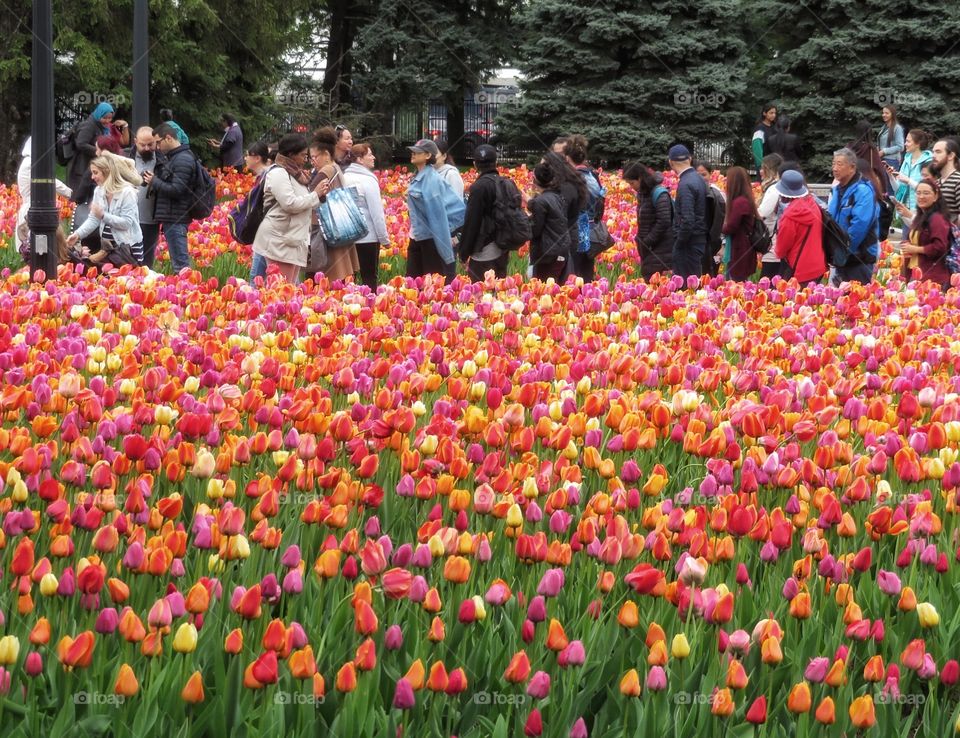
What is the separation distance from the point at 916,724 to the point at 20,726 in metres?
2.12

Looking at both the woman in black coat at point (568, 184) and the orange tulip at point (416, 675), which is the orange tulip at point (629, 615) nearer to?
the orange tulip at point (416, 675)

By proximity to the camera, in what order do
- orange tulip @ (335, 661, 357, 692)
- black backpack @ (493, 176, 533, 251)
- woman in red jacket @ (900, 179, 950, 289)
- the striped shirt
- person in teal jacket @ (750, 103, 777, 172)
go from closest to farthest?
orange tulip @ (335, 661, 357, 692)
black backpack @ (493, 176, 533, 251)
woman in red jacket @ (900, 179, 950, 289)
the striped shirt
person in teal jacket @ (750, 103, 777, 172)

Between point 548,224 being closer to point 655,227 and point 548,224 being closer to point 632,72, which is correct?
point 655,227

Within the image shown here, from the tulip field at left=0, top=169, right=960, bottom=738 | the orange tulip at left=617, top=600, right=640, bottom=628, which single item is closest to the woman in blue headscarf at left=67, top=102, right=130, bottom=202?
the tulip field at left=0, top=169, right=960, bottom=738

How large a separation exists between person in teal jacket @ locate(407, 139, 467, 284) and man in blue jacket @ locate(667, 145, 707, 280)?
195 cm

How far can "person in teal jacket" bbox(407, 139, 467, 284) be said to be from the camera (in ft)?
35.5

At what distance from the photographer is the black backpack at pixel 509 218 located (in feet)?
35.3

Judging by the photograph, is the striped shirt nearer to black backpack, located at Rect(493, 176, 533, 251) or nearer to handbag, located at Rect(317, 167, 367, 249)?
black backpack, located at Rect(493, 176, 533, 251)

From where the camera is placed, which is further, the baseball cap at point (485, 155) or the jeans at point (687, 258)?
the jeans at point (687, 258)

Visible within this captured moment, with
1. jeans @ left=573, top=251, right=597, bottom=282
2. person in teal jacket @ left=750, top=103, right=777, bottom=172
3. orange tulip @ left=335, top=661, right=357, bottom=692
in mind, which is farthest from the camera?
person in teal jacket @ left=750, top=103, right=777, bottom=172

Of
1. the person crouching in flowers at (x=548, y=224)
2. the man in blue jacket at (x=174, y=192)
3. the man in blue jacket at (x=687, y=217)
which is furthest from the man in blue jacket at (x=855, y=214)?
the man in blue jacket at (x=174, y=192)

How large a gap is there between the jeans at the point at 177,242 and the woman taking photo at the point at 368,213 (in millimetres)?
1574

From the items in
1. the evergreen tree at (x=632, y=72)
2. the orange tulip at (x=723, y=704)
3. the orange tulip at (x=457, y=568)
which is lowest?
the orange tulip at (x=723, y=704)

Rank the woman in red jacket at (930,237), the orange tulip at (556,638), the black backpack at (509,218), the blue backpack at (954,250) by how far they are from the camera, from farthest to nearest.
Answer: the blue backpack at (954,250) < the woman in red jacket at (930,237) < the black backpack at (509,218) < the orange tulip at (556,638)
